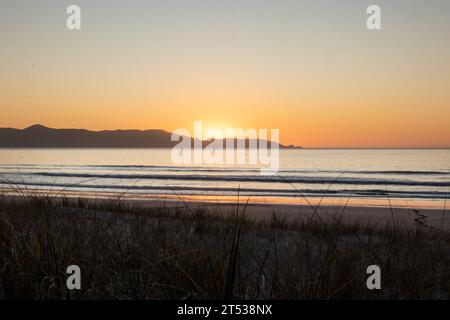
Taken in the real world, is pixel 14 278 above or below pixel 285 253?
above

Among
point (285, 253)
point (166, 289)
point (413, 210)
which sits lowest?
point (413, 210)

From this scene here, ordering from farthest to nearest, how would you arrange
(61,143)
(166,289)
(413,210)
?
1. (61,143)
2. (413,210)
3. (166,289)

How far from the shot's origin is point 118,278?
3.37 meters

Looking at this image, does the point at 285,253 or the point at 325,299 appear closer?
the point at 325,299

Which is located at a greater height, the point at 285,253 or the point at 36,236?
the point at 36,236

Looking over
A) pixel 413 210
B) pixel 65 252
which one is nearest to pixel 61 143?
pixel 413 210
